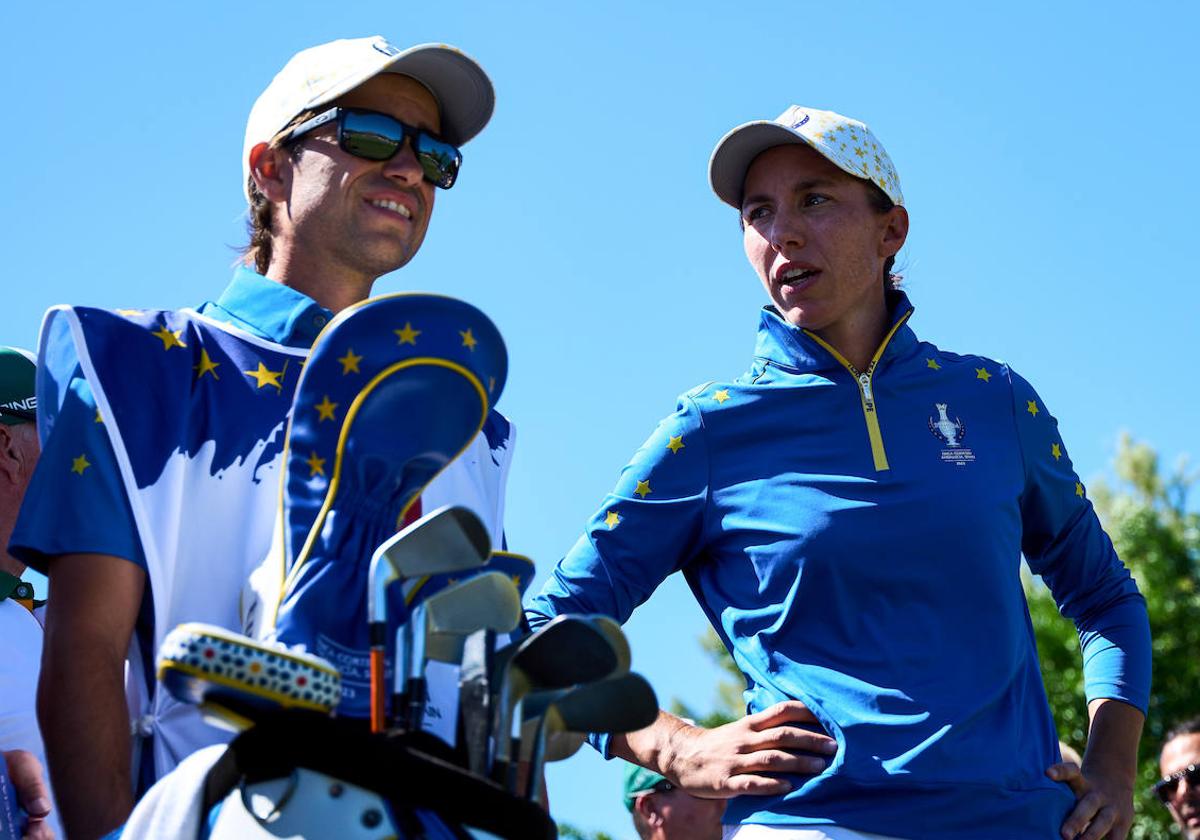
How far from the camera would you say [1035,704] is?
4.46m

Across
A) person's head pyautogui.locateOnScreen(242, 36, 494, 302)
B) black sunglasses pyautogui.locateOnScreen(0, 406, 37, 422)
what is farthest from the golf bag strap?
black sunglasses pyautogui.locateOnScreen(0, 406, 37, 422)

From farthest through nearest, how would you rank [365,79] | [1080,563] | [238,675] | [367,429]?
[1080,563]
[365,79]
[367,429]
[238,675]

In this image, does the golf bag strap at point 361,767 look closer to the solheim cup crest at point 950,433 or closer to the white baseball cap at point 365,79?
the white baseball cap at point 365,79

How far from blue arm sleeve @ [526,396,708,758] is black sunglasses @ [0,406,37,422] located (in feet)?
6.72

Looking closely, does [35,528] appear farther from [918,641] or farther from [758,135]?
[758,135]

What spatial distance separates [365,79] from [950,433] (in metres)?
1.87

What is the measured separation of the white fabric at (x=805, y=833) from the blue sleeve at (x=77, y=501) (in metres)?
Result: 1.75

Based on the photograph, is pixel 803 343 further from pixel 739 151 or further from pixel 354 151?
pixel 354 151

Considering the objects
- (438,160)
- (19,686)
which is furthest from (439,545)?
(19,686)

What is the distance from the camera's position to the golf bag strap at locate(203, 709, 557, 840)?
8.46ft

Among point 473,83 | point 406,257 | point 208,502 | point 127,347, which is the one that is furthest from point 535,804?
point 473,83

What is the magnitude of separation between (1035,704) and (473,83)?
2117mm

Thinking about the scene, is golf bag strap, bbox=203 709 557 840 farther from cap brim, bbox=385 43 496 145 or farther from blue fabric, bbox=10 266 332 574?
cap brim, bbox=385 43 496 145

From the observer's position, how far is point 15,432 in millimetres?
5676
